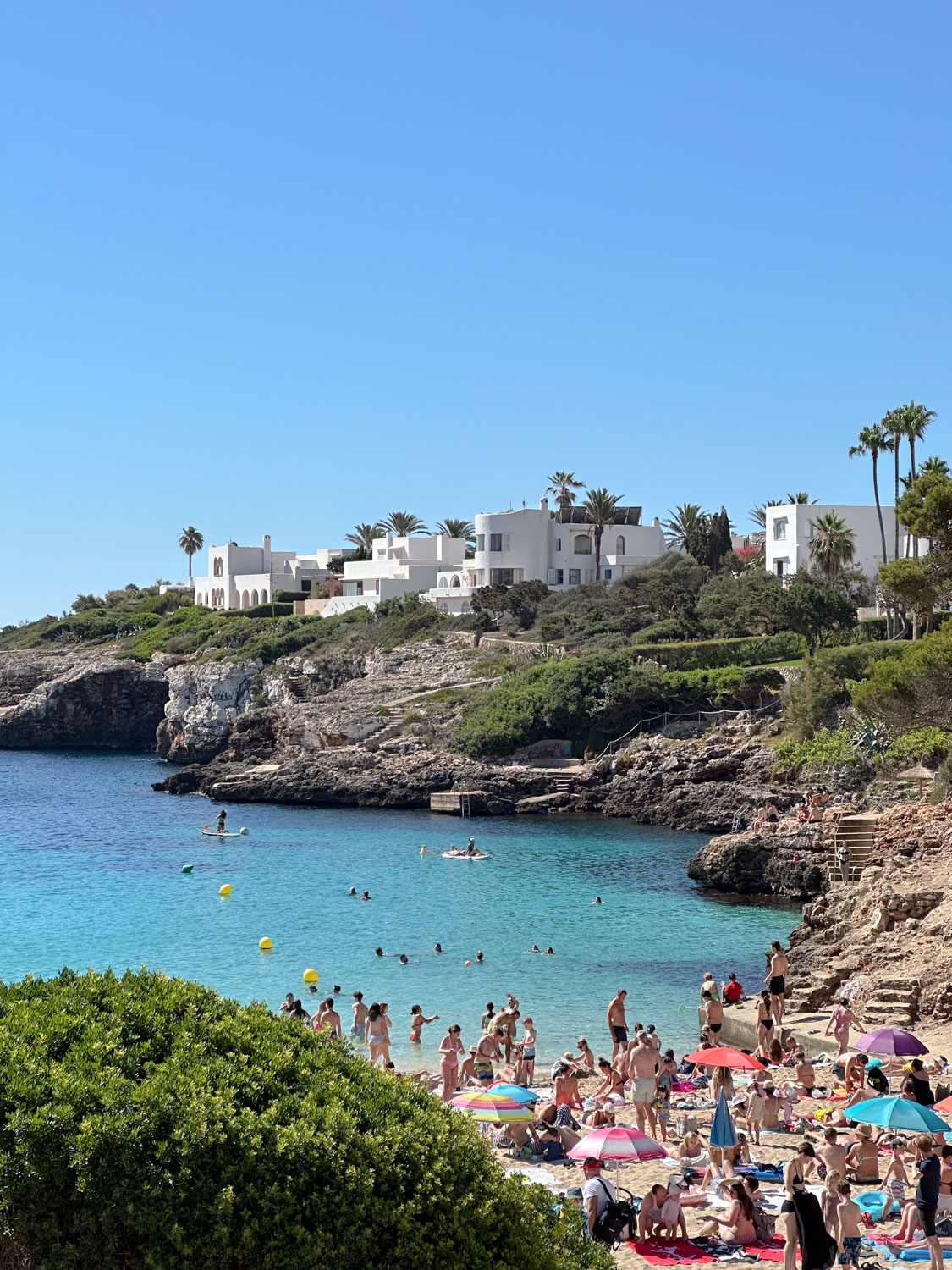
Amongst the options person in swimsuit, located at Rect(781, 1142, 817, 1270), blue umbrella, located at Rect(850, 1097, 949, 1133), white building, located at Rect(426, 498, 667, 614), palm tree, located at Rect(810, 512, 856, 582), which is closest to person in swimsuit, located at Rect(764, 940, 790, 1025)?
blue umbrella, located at Rect(850, 1097, 949, 1133)

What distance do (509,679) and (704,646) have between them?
10.2m

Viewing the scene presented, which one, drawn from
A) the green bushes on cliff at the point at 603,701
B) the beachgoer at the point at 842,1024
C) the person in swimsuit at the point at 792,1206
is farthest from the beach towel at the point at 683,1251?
the green bushes on cliff at the point at 603,701

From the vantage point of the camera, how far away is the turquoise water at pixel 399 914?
26531 mm

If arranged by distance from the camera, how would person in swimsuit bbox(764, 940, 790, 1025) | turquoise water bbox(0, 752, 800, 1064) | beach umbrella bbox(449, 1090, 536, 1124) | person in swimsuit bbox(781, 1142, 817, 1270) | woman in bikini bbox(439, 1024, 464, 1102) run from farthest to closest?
1. turquoise water bbox(0, 752, 800, 1064)
2. person in swimsuit bbox(764, 940, 790, 1025)
3. woman in bikini bbox(439, 1024, 464, 1102)
4. beach umbrella bbox(449, 1090, 536, 1124)
5. person in swimsuit bbox(781, 1142, 817, 1270)

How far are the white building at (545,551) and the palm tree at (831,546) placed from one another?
57.4ft

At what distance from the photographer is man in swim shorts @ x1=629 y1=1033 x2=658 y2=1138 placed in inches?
655

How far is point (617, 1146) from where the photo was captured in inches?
531

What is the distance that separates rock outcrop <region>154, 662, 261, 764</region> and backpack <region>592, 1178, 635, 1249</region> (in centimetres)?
6520

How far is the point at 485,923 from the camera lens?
33.7 meters

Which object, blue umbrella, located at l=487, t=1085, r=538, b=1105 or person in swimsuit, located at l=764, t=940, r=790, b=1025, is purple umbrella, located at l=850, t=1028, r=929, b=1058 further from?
blue umbrella, located at l=487, t=1085, r=538, b=1105

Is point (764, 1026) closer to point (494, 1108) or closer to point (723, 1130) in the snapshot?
point (723, 1130)

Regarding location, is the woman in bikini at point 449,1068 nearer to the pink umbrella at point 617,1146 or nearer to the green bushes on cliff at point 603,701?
the pink umbrella at point 617,1146

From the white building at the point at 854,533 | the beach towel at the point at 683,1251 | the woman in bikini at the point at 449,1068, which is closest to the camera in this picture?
the beach towel at the point at 683,1251

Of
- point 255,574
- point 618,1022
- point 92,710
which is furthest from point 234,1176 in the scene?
point 255,574
